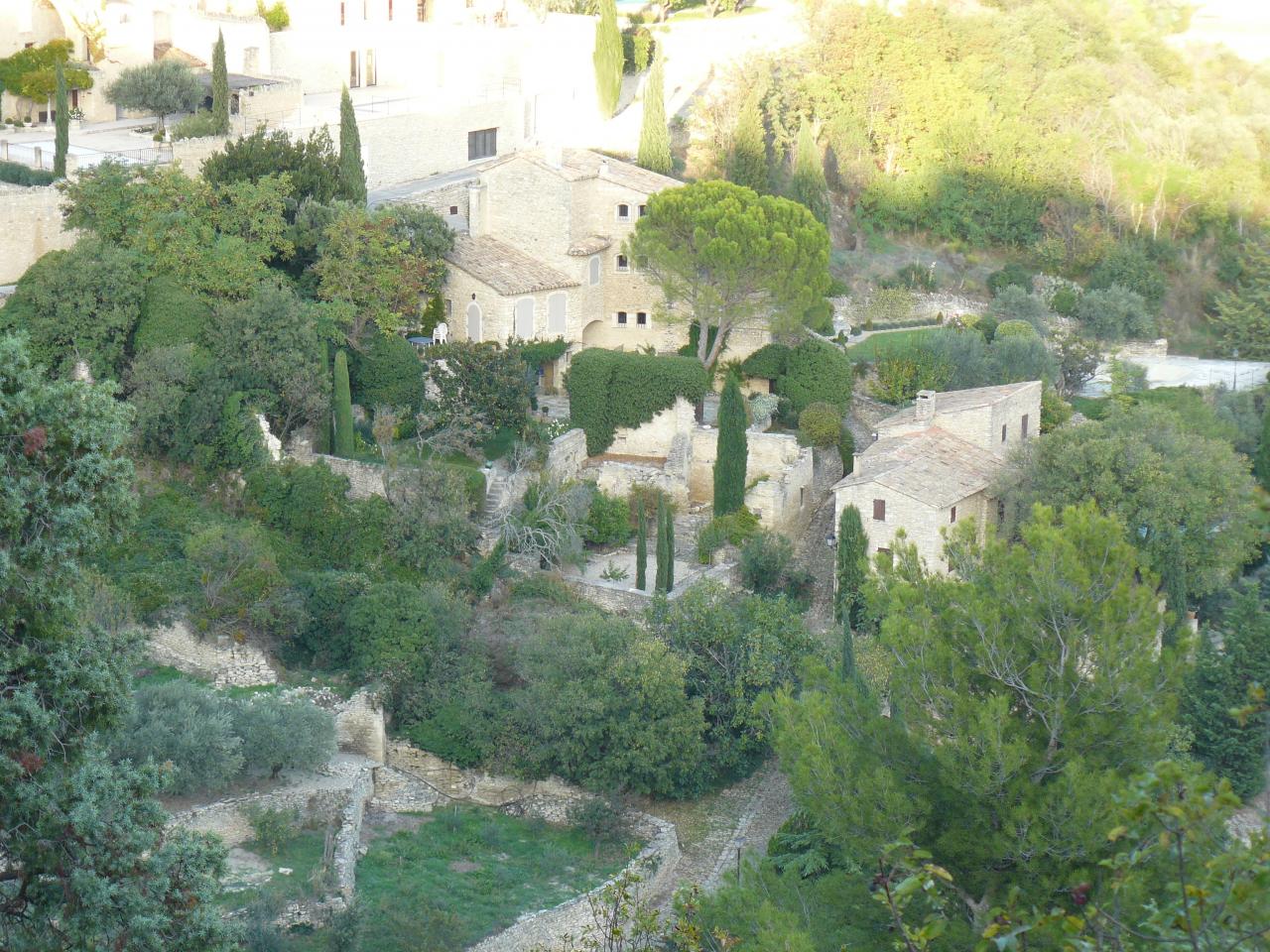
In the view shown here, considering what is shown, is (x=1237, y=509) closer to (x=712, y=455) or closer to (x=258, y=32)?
(x=712, y=455)

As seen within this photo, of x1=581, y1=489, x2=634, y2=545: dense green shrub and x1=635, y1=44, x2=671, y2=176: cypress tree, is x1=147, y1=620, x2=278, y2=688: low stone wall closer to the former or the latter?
x1=581, y1=489, x2=634, y2=545: dense green shrub

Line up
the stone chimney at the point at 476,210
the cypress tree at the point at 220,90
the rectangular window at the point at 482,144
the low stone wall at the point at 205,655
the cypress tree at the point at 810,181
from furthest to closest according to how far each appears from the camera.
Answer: the cypress tree at the point at 810,181
the rectangular window at the point at 482,144
the stone chimney at the point at 476,210
the cypress tree at the point at 220,90
the low stone wall at the point at 205,655

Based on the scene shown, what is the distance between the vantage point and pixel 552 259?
3934 cm

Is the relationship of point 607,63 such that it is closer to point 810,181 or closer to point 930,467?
point 810,181

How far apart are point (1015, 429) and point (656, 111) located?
15.1 m

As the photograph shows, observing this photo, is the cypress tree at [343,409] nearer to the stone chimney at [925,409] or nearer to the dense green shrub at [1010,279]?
the stone chimney at [925,409]

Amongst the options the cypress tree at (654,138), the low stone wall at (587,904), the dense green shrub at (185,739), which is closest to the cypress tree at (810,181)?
the cypress tree at (654,138)

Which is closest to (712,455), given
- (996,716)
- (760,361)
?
(760,361)

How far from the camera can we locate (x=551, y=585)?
3206cm

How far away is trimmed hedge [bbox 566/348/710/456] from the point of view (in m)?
36.2

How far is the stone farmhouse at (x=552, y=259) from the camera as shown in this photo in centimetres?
3809

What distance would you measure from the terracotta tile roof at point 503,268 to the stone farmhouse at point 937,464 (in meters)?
7.28

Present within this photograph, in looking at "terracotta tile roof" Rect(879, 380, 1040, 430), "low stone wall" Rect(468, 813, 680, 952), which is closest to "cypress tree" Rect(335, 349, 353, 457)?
"low stone wall" Rect(468, 813, 680, 952)

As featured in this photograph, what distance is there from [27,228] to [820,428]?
14858 mm
